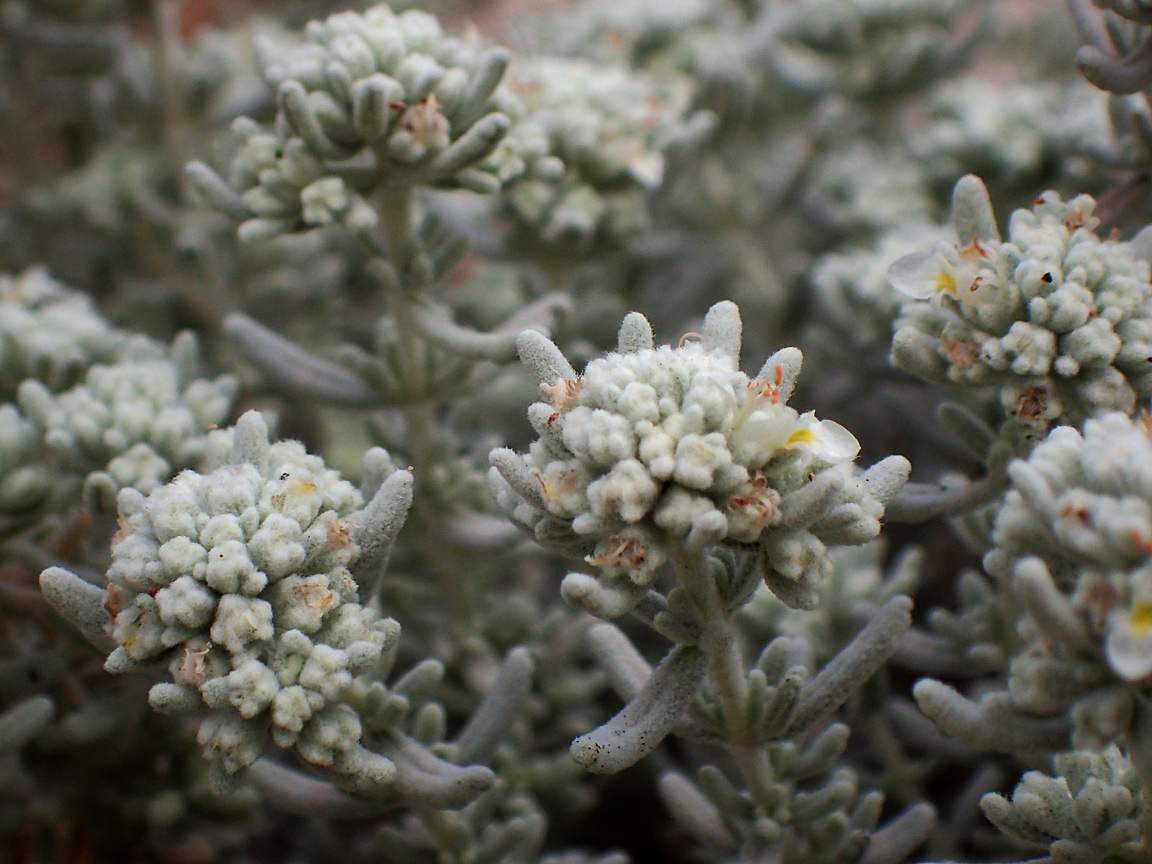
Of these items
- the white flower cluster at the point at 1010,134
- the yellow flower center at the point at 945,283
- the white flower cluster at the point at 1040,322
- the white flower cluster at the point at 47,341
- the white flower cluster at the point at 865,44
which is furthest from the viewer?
the white flower cluster at the point at 865,44

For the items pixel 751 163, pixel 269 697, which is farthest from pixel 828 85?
pixel 269 697

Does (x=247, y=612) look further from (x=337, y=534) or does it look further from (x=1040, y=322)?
(x=1040, y=322)

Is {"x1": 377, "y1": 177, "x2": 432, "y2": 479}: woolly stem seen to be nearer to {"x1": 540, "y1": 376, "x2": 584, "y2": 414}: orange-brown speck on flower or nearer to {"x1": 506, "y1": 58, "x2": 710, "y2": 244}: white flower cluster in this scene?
{"x1": 506, "y1": 58, "x2": 710, "y2": 244}: white flower cluster

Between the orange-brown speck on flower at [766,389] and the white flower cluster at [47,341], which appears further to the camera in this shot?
the white flower cluster at [47,341]

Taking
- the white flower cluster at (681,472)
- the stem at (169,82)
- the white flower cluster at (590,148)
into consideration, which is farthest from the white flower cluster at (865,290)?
the stem at (169,82)

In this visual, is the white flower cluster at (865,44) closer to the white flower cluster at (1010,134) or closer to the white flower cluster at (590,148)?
the white flower cluster at (1010,134)

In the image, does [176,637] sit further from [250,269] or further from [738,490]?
[250,269]
